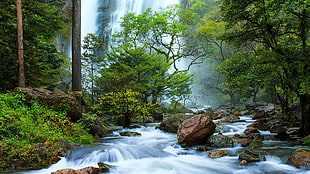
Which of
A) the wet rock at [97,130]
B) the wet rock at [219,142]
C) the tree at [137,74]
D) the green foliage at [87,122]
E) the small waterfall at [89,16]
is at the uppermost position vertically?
the small waterfall at [89,16]

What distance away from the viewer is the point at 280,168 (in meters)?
6.21

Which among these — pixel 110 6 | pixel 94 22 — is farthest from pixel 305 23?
pixel 110 6

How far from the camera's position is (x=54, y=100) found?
894cm

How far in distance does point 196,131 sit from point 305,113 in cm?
419

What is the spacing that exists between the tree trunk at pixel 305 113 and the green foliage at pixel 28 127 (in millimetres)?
8072

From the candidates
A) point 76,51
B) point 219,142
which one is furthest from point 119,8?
point 219,142

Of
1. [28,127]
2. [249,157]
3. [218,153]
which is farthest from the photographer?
[218,153]

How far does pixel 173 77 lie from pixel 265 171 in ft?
40.8

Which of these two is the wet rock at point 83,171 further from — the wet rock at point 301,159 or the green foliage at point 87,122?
the wet rock at point 301,159

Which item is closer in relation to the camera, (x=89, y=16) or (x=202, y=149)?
(x=202, y=149)

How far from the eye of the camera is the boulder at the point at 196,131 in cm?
841

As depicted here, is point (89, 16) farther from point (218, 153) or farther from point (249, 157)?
point (249, 157)

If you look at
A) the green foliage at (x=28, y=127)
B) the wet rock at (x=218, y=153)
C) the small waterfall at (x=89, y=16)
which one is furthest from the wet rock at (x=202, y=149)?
the small waterfall at (x=89, y=16)

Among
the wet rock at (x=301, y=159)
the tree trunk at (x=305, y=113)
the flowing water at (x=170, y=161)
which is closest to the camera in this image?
the wet rock at (x=301, y=159)
